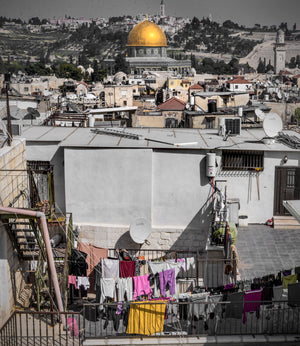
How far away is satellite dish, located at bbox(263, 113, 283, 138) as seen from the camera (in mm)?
10891

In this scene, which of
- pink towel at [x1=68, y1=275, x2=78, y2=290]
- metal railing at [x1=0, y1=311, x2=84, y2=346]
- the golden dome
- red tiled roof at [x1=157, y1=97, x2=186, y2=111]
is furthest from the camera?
the golden dome

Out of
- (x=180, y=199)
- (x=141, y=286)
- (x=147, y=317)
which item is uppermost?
(x=180, y=199)

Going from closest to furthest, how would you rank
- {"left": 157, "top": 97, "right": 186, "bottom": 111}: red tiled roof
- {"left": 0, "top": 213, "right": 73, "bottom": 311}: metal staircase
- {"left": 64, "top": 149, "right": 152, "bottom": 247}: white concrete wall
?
{"left": 0, "top": 213, "right": 73, "bottom": 311}: metal staircase, {"left": 64, "top": 149, "right": 152, "bottom": 247}: white concrete wall, {"left": 157, "top": 97, "right": 186, "bottom": 111}: red tiled roof

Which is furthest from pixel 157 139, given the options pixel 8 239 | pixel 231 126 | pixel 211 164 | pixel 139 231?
pixel 8 239

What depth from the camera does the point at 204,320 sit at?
24.6ft

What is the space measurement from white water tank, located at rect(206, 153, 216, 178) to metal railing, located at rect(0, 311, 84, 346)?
4265mm

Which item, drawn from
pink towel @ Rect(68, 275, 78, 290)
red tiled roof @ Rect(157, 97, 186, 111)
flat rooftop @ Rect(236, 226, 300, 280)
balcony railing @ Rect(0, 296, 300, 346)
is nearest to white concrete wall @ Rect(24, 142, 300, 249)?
flat rooftop @ Rect(236, 226, 300, 280)

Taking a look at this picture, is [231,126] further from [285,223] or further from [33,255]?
[33,255]

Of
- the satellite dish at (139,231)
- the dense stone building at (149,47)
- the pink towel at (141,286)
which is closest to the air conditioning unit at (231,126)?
the satellite dish at (139,231)

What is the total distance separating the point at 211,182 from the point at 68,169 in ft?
9.77

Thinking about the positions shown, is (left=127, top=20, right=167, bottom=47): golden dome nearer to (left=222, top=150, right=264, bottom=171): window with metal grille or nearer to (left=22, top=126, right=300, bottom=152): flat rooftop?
(left=22, top=126, right=300, bottom=152): flat rooftop

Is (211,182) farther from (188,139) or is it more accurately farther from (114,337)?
(114,337)

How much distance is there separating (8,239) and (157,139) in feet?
16.0

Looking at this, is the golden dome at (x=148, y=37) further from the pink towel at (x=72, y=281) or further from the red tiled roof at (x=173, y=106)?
the pink towel at (x=72, y=281)
